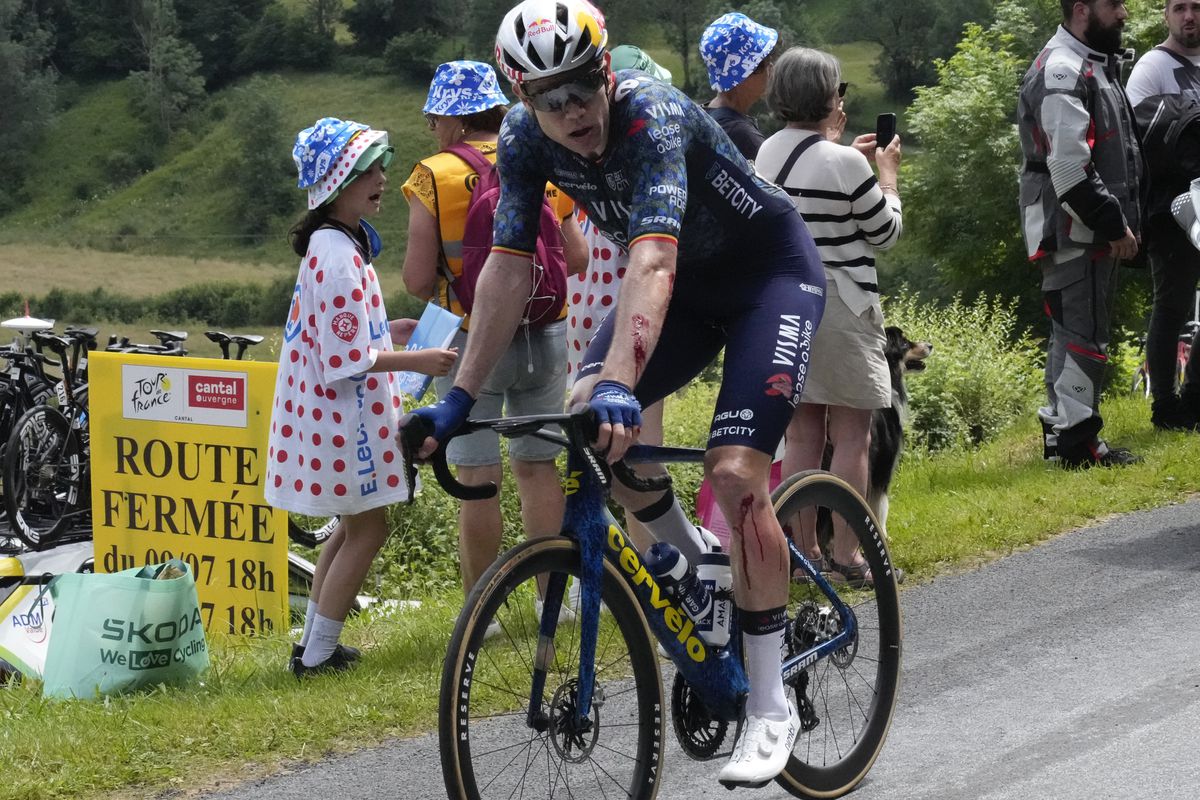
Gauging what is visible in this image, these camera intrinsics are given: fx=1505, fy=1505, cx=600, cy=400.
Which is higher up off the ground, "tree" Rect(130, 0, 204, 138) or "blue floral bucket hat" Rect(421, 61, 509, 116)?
"blue floral bucket hat" Rect(421, 61, 509, 116)

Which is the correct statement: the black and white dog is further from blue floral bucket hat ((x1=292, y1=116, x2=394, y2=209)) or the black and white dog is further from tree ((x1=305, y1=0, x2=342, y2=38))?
tree ((x1=305, y1=0, x2=342, y2=38))

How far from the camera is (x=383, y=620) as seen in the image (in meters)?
6.78

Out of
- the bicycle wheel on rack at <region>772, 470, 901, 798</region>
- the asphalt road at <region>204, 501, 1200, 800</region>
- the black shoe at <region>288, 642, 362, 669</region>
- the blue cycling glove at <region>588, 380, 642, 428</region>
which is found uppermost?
the blue cycling glove at <region>588, 380, 642, 428</region>

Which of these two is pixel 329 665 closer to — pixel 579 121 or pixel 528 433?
pixel 528 433

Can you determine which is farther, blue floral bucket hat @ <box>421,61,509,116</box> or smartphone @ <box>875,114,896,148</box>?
smartphone @ <box>875,114,896,148</box>

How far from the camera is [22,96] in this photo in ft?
408

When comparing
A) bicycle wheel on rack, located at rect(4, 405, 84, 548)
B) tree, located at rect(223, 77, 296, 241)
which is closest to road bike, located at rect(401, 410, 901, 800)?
bicycle wheel on rack, located at rect(4, 405, 84, 548)

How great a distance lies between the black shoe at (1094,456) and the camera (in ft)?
28.6

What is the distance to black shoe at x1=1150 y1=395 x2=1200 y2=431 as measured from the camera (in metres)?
9.47

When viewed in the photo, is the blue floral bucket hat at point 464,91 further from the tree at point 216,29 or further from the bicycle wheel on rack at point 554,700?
the tree at point 216,29

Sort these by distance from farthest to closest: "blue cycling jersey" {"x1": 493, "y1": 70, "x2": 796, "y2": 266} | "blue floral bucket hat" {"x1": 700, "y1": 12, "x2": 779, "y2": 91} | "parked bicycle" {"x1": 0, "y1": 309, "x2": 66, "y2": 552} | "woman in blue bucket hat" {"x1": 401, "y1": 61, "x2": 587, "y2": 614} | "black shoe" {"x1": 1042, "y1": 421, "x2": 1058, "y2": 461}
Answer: "parked bicycle" {"x1": 0, "y1": 309, "x2": 66, "y2": 552}
"black shoe" {"x1": 1042, "y1": 421, "x2": 1058, "y2": 461}
"blue floral bucket hat" {"x1": 700, "y1": 12, "x2": 779, "y2": 91}
"woman in blue bucket hat" {"x1": 401, "y1": 61, "x2": 587, "y2": 614}
"blue cycling jersey" {"x1": 493, "y1": 70, "x2": 796, "y2": 266}

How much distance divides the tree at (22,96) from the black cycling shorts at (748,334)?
124993 mm

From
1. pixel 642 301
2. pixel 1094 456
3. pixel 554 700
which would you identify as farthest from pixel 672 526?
pixel 1094 456

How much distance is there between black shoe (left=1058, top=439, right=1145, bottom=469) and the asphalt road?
63.7 inches
